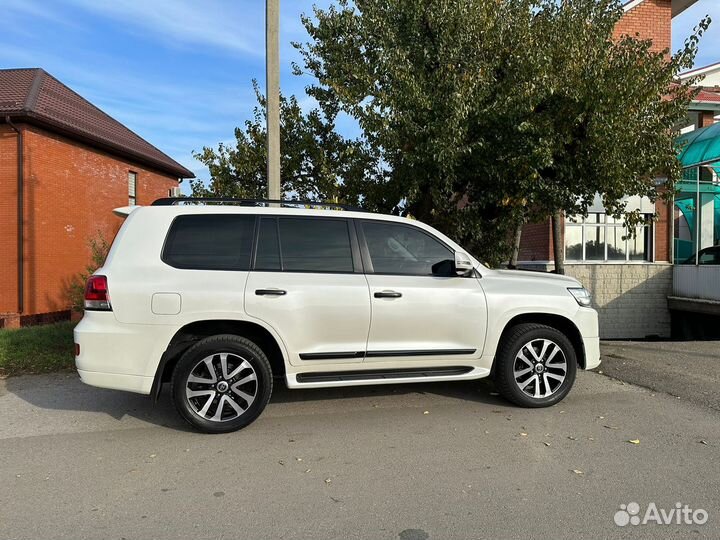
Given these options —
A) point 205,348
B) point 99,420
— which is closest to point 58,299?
point 99,420

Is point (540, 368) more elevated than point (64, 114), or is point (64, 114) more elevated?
point (64, 114)

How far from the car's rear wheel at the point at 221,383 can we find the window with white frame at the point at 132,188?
15126 millimetres

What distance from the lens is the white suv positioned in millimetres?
4336

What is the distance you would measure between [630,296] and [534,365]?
11.3 meters

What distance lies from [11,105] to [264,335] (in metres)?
11.9

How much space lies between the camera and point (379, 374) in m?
4.80

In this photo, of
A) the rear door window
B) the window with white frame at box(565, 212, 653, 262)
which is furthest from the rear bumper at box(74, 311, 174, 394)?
the window with white frame at box(565, 212, 653, 262)

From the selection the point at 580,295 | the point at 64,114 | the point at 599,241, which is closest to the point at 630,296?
the point at 599,241

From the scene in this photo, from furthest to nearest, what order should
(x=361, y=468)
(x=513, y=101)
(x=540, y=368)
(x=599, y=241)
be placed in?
1. (x=599, y=241)
2. (x=513, y=101)
3. (x=540, y=368)
4. (x=361, y=468)

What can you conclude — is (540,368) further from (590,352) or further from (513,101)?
(513,101)

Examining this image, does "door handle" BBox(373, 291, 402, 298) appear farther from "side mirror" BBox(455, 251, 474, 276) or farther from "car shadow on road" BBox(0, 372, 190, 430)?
"car shadow on road" BBox(0, 372, 190, 430)

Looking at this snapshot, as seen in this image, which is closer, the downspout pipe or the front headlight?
the front headlight

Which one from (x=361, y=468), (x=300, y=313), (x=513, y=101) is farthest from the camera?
(x=513, y=101)

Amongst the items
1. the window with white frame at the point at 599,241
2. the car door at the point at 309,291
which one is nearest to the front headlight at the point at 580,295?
the car door at the point at 309,291
